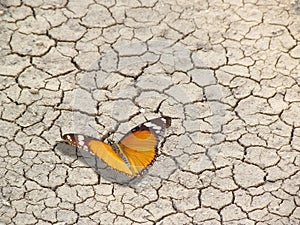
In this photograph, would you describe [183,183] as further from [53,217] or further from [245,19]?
[245,19]

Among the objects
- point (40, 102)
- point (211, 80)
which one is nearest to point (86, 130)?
point (40, 102)

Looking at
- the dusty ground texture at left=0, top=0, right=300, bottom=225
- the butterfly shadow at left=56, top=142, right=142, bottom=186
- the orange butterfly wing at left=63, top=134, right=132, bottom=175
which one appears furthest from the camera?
the butterfly shadow at left=56, top=142, right=142, bottom=186

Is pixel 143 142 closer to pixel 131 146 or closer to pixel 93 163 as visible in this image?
pixel 131 146

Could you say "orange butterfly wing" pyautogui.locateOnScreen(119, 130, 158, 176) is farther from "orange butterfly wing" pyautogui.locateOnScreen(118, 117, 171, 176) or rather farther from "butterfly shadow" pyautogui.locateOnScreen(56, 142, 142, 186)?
"butterfly shadow" pyautogui.locateOnScreen(56, 142, 142, 186)

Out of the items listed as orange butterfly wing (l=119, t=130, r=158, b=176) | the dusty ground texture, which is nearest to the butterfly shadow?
the dusty ground texture

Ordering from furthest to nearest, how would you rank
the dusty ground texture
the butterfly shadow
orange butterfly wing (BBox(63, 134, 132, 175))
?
the butterfly shadow < the dusty ground texture < orange butterfly wing (BBox(63, 134, 132, 175))

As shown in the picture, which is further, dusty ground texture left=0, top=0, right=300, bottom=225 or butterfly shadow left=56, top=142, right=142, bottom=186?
butterfly shadow left=56, top=142, right=142, bottom=186
